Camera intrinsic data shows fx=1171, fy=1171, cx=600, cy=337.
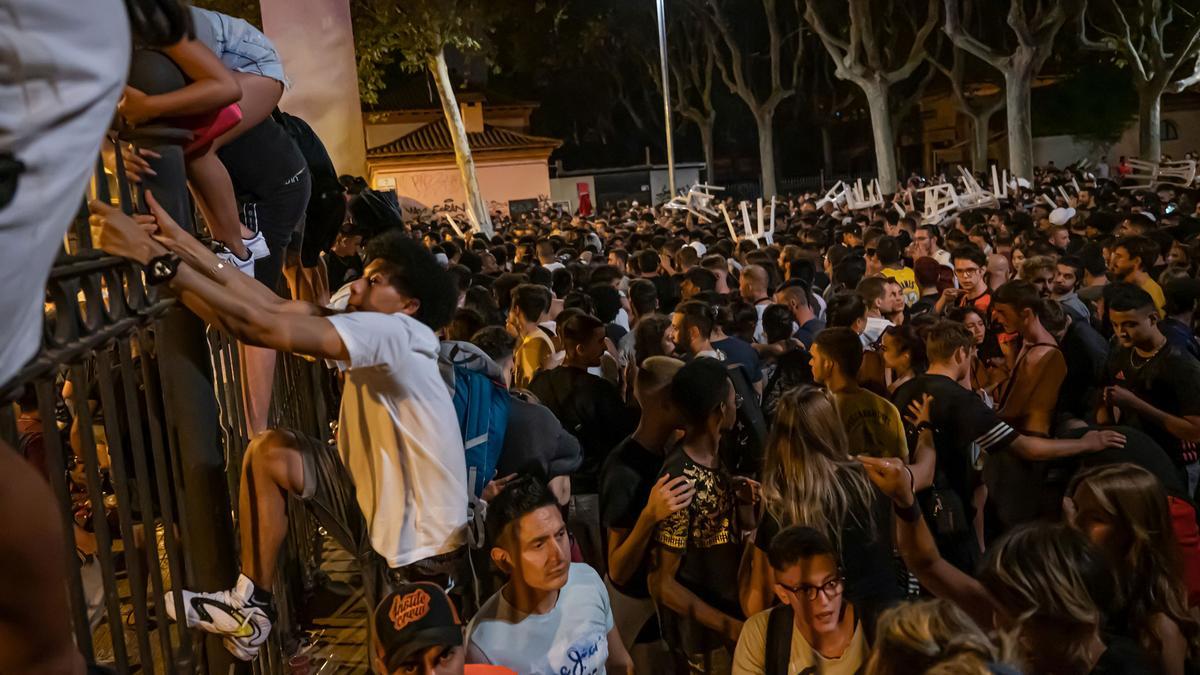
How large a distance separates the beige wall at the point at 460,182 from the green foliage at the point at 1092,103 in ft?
72.4

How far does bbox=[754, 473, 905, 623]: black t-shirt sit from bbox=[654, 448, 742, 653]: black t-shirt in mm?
306

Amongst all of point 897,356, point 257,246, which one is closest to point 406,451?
point 257,246

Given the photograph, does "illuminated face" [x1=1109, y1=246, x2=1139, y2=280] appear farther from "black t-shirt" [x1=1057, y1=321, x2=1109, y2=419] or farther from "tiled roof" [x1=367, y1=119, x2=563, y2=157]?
"tiled roof" [x1=367, y1=119, x2=563, y2=157]

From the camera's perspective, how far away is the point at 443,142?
43625 mm

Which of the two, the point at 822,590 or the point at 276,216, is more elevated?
the point at 276,216

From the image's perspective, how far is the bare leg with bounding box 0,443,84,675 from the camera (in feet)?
4.83

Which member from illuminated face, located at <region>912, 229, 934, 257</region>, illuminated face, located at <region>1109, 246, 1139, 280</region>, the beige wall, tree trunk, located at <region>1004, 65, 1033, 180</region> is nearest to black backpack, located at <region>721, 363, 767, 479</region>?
illuminated face, located at <region>1109, 246, 1139, 280</region>

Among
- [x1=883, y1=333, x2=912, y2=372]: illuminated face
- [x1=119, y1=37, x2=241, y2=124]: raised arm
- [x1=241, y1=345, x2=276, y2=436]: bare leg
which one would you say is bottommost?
[x1=883, y1=333, x2=912, y2=372]: illuminated face

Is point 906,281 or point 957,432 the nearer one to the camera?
point 957,432

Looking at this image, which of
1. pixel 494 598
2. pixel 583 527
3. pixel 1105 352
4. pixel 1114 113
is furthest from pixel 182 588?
pixel 1114 113

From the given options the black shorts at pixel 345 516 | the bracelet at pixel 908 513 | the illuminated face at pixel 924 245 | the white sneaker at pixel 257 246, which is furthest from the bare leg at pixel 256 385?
the illuminated face at pixel 924 245

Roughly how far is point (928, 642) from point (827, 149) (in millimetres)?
62075

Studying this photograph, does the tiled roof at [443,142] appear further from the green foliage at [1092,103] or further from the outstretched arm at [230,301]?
the outstretched arm at [230,301]

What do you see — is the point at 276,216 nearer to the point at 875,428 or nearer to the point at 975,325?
the point at 875,428
